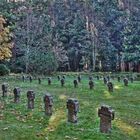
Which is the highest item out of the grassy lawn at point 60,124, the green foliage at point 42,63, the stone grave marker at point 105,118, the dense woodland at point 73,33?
the dense woodland at point 73,33

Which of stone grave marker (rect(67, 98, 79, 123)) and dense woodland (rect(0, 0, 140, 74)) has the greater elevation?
dense woodland (rect(0, 0, 140, 74))

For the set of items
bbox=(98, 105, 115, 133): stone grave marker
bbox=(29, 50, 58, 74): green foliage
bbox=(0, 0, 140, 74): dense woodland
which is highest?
bbox=(0, 0, 140, 74): dense woodland

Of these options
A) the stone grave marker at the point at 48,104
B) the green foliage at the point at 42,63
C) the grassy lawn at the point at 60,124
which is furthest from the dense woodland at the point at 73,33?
the stone grave marker at the point at 48,104

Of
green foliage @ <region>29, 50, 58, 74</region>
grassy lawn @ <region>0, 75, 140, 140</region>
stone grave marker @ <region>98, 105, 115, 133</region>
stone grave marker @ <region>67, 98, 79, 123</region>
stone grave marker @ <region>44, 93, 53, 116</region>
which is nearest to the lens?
grassy lawn @ <region>0, 75, 140, 140</region>

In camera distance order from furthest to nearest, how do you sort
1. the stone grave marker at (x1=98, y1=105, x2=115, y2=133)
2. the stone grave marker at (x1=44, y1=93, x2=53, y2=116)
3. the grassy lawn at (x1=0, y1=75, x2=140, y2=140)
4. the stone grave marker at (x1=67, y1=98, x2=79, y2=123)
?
the stone grave marker at (x1=44, y1=93, x2=53, y2=116)
the stone grave marker at (x1=67, y1=98, x2=79, y2=123)
the stone grave marker at (x1=98, y1=105, x2=115, y2=133)
the grassy lawn at (x1=0, y1=75, x2=140, y2=140)

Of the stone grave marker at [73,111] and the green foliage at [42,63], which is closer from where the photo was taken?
the stone grave marker at [73,111]

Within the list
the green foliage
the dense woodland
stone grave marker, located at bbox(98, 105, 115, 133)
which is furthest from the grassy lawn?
the dense woodland

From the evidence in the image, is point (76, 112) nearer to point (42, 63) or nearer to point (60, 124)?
point (60, 124)

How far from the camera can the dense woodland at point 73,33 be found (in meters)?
74.9

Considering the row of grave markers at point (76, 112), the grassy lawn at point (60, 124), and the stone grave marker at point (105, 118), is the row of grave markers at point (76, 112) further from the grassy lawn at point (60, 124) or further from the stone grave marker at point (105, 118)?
the grassy lawn at point (60, 124)

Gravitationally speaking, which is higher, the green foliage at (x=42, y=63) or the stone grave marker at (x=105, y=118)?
the green foliage at (x=42, y=63)

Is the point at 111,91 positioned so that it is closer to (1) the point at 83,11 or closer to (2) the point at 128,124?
(2) the point at 128,124

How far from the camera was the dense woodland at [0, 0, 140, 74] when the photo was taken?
74938mm

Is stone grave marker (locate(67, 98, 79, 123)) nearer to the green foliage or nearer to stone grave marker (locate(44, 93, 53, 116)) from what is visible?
stone grave marker (locate(44, 93, 53, 116))
